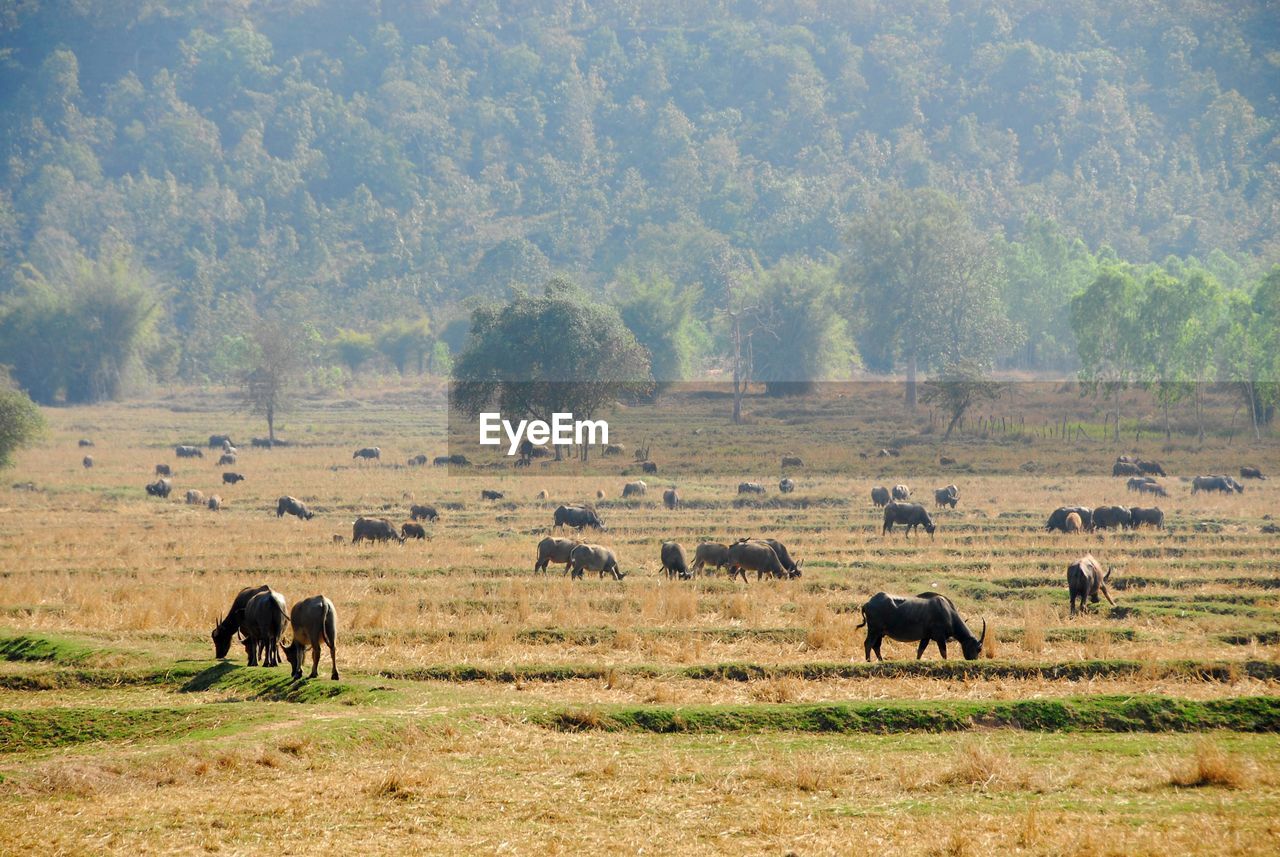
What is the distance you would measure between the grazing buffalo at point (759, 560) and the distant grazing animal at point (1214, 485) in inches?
1199

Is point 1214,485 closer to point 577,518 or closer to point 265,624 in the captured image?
point 577,518

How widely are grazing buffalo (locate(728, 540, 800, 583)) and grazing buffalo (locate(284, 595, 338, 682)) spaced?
14069 millimetres

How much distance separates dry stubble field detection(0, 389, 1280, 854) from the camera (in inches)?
480

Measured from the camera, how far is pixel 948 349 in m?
107

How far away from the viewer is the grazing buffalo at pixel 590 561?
1220 inches

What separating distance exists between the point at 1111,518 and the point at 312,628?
30.7m

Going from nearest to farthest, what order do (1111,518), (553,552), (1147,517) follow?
(553,552)
(1111,518)
(1147,517)

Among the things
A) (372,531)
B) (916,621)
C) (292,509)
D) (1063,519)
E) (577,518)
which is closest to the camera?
(916,621)

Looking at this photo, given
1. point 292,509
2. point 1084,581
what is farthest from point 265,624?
point 292,509

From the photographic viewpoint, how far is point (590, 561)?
3102cm

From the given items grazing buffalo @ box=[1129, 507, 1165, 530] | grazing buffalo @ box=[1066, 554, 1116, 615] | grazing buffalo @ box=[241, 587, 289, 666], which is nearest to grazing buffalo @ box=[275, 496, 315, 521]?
grazing buffalo @ box=[241, 587, 289, 666]

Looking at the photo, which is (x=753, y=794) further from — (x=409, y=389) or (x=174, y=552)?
(x=409, y=389)
